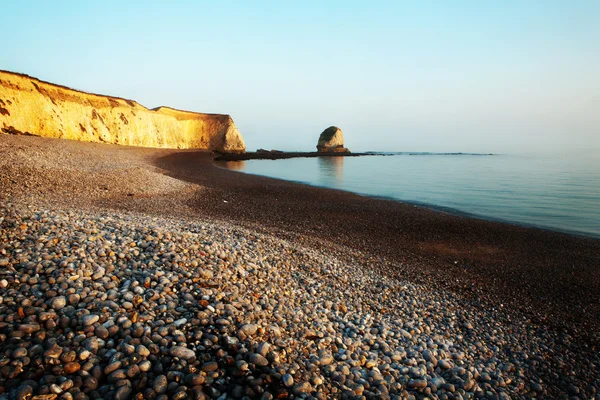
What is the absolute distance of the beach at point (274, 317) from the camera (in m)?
3.54

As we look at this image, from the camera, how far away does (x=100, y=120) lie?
49.3 metres

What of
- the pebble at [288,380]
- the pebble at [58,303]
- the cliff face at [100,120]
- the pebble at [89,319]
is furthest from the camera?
Result: the cliff face at [100,120]

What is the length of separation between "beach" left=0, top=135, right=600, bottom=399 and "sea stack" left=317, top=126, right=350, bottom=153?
122554 mm

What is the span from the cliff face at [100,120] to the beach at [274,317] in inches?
1406

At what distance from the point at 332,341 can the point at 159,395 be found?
7.96 feet

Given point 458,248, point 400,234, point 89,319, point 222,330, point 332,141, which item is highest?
→ point 332,141

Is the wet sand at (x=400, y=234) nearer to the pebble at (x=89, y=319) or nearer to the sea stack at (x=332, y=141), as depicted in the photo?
the pebble at (x=89, y=319)

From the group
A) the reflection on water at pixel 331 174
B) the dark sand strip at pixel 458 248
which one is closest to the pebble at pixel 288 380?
the dark sand strip at pixel 458 248

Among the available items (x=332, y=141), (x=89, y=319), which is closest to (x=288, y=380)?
(x=89, y=319)

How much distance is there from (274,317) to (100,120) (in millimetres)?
56179

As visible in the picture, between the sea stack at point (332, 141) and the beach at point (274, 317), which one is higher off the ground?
the sea stack at point (332, 141)

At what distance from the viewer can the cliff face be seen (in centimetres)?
3569

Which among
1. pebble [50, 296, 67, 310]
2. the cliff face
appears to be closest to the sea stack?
the cliff face

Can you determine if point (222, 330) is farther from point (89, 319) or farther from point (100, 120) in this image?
point (100, 120)
